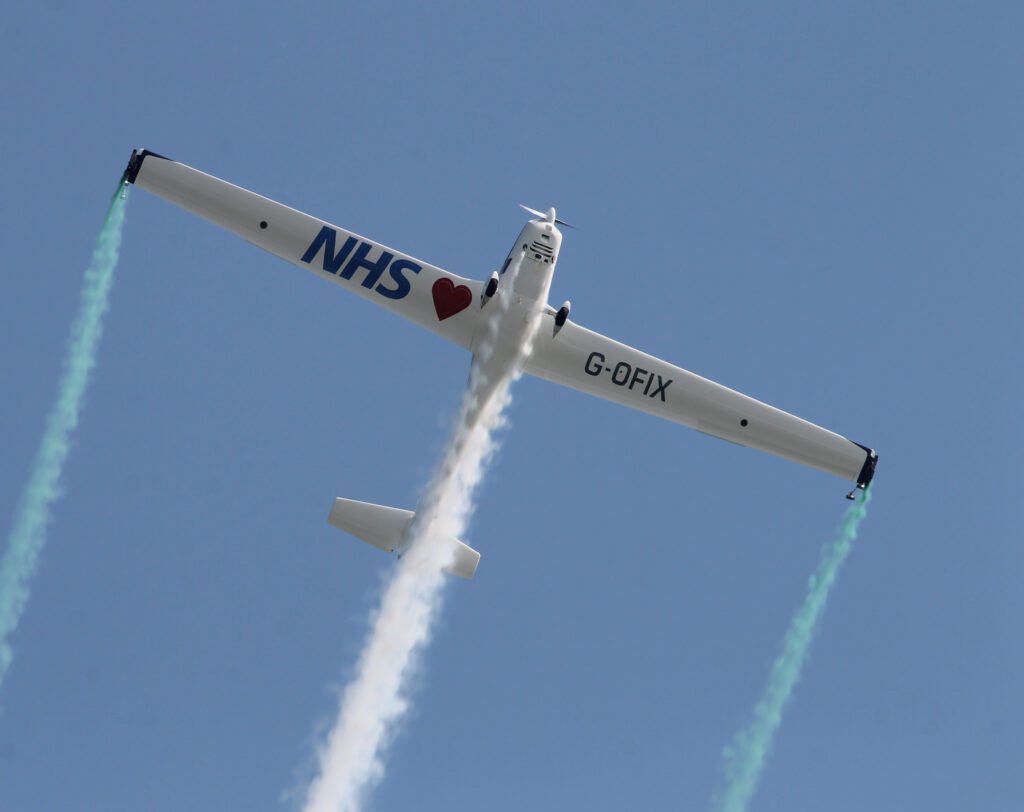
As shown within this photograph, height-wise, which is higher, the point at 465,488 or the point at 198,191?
the point at 198,191

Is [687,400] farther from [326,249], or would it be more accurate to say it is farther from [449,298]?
[326,249]

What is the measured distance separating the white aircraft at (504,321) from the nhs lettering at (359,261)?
0.02m

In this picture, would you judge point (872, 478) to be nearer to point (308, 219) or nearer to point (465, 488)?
point (465, 488)

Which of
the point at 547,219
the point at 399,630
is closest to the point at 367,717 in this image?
the point at 399,630

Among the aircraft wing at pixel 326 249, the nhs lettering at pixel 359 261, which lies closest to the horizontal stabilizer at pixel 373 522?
the aircraft wing at pixel 326 249

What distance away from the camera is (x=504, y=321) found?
35.0 metres

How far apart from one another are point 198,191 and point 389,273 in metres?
4.01

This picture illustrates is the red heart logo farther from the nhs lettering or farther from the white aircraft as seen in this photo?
the nhs lettering

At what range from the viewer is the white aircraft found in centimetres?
3519

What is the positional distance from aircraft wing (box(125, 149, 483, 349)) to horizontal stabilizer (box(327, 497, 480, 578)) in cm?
396

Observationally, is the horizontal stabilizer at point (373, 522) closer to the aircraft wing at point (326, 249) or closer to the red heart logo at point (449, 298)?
the aircraft wing at point (326, 249)

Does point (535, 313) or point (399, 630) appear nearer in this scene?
point (535, 313)

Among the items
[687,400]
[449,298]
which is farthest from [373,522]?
[687,400]

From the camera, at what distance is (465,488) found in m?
36.9
